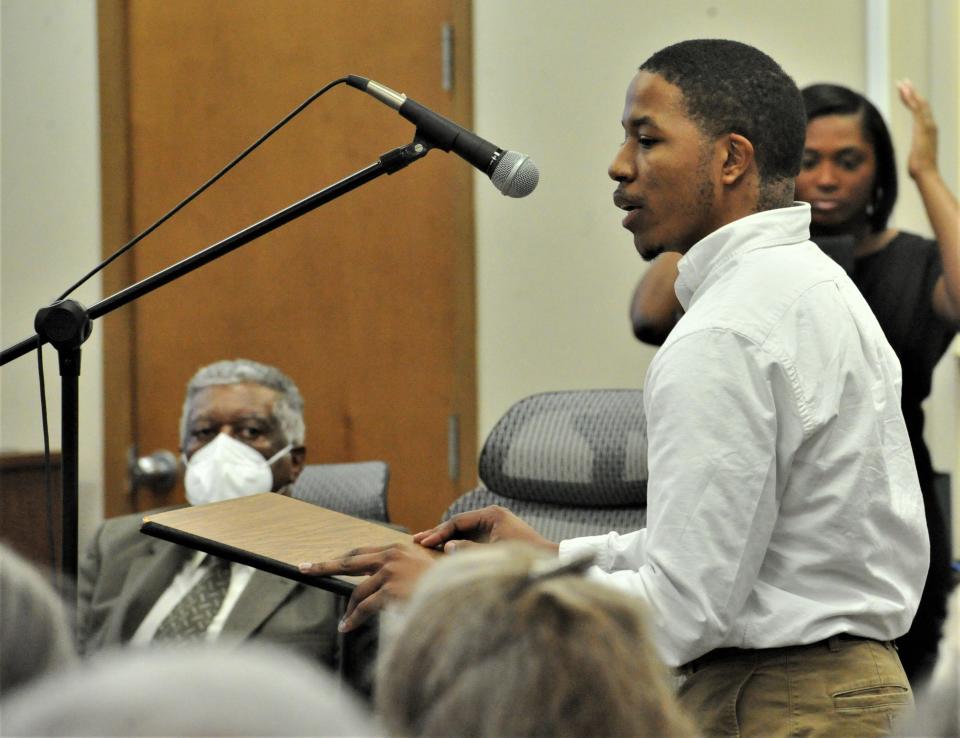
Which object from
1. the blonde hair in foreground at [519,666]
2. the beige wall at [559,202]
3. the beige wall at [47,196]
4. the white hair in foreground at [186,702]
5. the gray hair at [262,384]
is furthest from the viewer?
the beige wall at [47,196]

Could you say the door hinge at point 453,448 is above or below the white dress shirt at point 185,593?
above

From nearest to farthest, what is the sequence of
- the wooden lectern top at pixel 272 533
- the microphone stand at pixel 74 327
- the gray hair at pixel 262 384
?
the wooden lectern top at pixel 272 533 → the microphone stand at pixel 74 327 → the gray hair at pixel 262 384

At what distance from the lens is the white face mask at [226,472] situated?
8.83 ft

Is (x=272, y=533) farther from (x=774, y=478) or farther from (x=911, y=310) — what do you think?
(x=911, y=310)

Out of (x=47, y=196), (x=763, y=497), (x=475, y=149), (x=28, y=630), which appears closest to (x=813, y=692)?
(x=763, y=497)

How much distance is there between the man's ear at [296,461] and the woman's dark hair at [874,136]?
1.26 meters

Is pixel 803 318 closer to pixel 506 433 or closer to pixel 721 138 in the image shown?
pixel 721 138

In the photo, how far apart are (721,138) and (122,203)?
7.45ft

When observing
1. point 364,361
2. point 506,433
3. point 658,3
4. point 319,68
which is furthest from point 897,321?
point 319,68

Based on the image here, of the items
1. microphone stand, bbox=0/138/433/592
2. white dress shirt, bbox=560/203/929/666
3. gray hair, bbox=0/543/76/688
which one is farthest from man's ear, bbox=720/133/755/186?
gray hair, bbox=0/543/76/688

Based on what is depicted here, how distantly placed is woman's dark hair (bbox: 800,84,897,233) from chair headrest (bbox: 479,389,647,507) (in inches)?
21.3

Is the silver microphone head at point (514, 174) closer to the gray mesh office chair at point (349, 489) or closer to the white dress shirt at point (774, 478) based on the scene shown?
the white dress shirt at point (774, 478)

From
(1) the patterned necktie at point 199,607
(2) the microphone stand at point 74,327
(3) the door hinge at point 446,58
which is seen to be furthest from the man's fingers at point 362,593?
(3) the door hinge at point 446,58

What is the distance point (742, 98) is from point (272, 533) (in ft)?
2.52
